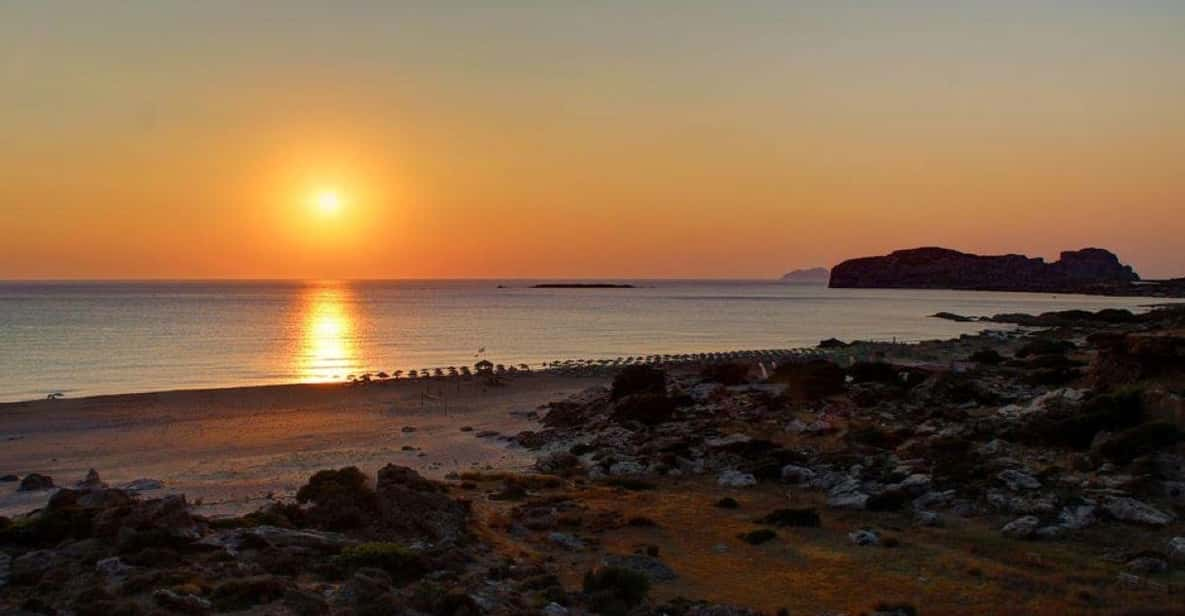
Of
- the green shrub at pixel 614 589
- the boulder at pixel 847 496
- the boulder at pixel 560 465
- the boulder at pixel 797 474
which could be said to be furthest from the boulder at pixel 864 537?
the boulder at pixel 560 465

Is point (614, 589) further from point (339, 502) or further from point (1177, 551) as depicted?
point (1177, 551)

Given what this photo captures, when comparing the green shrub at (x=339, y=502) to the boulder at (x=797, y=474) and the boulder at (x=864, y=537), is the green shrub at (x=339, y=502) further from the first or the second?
the boulder at (x=797, y=474)

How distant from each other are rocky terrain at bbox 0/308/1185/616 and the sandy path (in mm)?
2035

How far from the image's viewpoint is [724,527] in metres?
20.0

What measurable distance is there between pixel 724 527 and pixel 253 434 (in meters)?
22.3

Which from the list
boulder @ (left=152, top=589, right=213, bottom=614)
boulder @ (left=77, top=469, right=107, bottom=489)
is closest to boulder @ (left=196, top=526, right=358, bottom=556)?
boulder @ (left=152, top=589, right=213, bottom=614)

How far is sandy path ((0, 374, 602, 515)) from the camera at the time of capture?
26.2 m

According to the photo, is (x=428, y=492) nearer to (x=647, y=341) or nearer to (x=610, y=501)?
(x=610, y=501)

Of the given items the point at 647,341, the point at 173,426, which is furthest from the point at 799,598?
the point at 647,341

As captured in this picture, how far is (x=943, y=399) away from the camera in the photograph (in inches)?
1307

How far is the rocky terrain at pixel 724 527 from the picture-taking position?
45.5 ft

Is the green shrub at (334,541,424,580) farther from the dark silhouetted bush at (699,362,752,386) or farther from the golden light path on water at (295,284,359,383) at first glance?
the golden light path on water at (295,284,359,383)

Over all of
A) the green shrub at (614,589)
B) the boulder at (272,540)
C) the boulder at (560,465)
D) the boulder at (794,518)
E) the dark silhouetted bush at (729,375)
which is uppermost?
the dark silhouetted bush at (729,375)

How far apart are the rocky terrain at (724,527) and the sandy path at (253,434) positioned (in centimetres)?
204
